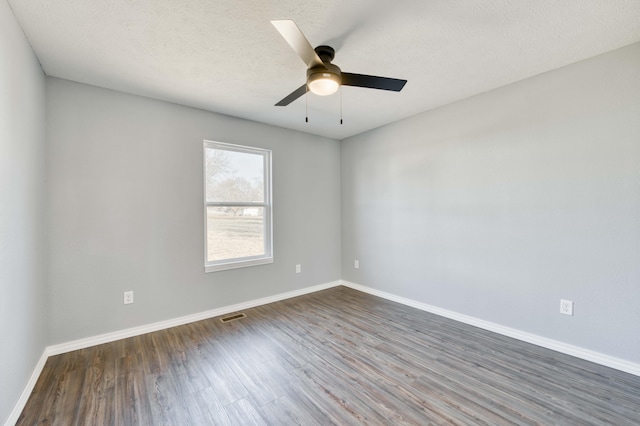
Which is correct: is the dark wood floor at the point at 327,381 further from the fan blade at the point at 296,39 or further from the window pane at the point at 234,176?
the fan blade at the point at 296,39

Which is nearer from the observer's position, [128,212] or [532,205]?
[532,205]

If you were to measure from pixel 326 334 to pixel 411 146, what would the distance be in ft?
8.40

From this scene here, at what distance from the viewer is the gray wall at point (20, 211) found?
61.6 inches

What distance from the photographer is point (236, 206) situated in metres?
3.61

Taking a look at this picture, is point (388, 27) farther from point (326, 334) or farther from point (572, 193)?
point (326, 334)

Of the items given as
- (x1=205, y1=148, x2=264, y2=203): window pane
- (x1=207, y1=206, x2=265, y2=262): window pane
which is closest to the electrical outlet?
(x1=207, y1=206, x2=265, y2=262): window pane

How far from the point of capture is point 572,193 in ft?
7.79

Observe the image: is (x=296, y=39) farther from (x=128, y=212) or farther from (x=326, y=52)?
(x=128, y=212)

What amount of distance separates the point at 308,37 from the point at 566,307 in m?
3.11

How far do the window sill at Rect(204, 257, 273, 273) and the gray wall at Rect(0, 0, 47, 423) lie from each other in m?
1.44

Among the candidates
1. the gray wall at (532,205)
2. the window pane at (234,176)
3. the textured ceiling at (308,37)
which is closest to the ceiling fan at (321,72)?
the textured ceiling at (308,37)

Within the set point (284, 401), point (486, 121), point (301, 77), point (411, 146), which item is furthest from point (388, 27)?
point (284, 401)

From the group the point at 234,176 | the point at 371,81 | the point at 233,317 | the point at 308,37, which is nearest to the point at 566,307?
the point at 371,81

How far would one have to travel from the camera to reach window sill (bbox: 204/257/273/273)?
10.9 ft
